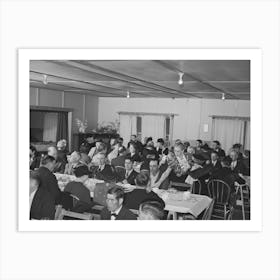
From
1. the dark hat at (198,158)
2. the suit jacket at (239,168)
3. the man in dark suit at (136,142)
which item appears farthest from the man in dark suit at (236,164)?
the man in dark suit at (136,142)

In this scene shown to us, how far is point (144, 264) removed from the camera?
2818mm

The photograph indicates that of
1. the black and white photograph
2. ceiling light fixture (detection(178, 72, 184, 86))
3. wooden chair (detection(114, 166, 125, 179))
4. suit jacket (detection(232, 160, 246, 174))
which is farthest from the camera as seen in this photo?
ceiling light fixture (detection(178, 72, 184, 86))

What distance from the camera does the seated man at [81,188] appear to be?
2832mm

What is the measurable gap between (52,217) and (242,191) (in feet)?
4.63

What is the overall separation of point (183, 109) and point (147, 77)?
1.46ft

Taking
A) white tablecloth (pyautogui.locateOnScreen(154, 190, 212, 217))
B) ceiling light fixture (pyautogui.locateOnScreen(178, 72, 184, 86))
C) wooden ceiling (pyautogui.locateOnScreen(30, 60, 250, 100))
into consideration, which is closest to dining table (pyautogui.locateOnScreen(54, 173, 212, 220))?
white tablecloth (pyautogui.locateOnScreen(154, 190, 212, 217))

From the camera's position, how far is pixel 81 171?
292 centimetres

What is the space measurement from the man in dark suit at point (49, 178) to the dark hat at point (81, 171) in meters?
0.17

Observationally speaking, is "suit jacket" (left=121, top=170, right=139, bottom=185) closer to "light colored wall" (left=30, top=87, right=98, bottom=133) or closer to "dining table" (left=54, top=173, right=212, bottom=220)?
"dining table" (left=54, top=173, right=212, bottom=220)

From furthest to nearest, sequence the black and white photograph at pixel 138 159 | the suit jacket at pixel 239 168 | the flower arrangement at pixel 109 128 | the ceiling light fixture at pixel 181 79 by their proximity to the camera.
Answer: the ceiling light fixture at pixel 181 79, the flower arrangement at pixel 109 128, the suit jacket at pixel 239 168, the black and white photograph at pixel 138 159

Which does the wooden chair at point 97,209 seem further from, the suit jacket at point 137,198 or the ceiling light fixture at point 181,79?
the ceiling light fixture at point 181,79

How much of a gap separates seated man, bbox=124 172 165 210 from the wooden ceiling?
0.83 meters

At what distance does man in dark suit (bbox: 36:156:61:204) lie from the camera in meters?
2.85
